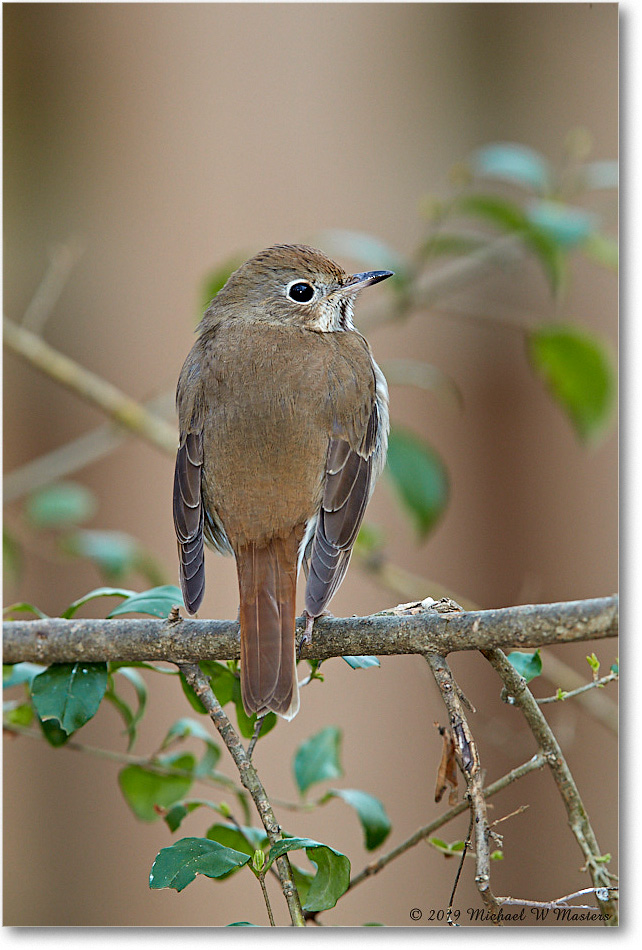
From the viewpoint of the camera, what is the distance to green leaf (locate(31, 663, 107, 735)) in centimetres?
154

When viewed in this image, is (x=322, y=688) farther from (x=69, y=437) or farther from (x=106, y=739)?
(x=69, y=437)

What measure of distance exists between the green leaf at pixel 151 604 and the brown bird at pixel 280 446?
0.17 feet

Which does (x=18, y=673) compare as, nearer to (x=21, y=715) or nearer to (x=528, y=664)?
(x=21, y=715)

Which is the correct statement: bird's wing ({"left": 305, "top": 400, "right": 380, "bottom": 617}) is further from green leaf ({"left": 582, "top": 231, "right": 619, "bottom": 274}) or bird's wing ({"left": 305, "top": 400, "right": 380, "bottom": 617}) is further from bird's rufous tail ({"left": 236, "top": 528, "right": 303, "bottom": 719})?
green leaf ({"left": 582, "top": 231, "right": 619, "bottom": 274})

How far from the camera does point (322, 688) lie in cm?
268

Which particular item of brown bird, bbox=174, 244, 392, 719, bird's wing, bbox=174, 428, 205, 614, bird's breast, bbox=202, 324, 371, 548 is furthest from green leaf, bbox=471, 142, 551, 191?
bird's wing, bbox=174, 428, 205, 614

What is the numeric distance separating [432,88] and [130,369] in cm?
128

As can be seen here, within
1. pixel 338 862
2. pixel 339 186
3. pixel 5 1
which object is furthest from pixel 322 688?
pixel 5 1

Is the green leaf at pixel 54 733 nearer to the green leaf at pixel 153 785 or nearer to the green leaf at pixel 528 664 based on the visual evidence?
the green leaf at pixel 153 785

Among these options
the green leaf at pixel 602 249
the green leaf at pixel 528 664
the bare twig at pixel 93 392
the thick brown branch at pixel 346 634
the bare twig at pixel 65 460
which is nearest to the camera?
the thick brown branch at pixel 346 634

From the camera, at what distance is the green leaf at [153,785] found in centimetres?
183

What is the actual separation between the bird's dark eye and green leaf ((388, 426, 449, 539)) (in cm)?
45

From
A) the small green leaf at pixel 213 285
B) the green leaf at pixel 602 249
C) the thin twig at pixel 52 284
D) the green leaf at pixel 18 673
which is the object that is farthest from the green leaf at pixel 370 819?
the thin twig at pixel 52 284

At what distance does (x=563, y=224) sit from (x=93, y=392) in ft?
3.98
